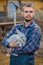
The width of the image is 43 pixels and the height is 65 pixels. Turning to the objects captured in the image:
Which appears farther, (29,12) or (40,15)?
(40,15)

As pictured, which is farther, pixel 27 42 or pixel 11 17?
pixel 11 17

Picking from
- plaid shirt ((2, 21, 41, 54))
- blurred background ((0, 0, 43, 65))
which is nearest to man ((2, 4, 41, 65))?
plaid shirt ((2, 21, 41, 54))

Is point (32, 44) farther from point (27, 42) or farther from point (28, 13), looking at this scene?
point (28, 13)

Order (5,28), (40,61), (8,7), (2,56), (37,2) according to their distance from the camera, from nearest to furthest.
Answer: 1. (40,61)
2. (2,56)
3. (5,28)
4. (8,7)
5. (37,2)

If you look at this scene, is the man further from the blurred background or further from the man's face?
the blurred background

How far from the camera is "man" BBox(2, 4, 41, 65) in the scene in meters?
2.38

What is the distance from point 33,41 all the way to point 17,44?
0.16 metres

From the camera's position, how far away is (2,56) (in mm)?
6895

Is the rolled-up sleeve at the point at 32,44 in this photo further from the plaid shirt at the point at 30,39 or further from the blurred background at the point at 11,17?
the blurred background at the point at 11,17

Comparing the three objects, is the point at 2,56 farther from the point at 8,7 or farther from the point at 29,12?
the point at 8,7

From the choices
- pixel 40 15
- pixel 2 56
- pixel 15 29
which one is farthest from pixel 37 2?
pixel 15 29

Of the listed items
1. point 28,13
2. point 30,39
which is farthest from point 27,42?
point 28,13

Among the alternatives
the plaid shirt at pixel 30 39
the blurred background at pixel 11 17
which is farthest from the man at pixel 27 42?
the blurred background at pixel 11 17

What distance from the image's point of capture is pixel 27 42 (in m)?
2.38
